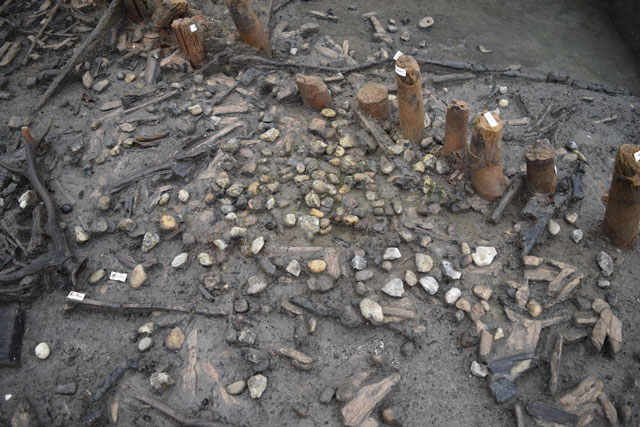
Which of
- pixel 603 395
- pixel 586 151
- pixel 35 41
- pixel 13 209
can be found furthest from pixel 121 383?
pixel 35 41

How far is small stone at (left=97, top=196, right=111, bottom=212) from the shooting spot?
4.76 m

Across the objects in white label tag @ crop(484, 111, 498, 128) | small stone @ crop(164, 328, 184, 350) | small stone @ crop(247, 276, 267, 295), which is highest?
white label tag @ crop(484, 111, 498, 128)

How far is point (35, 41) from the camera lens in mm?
7262

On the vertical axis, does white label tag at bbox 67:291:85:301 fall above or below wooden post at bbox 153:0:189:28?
below

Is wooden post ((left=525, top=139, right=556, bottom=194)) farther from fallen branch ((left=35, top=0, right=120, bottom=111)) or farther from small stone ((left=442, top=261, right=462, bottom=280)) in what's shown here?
fallen branch ((left=35, top=0, right=120, bottom=111))

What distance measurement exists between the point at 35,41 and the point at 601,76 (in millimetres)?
9371

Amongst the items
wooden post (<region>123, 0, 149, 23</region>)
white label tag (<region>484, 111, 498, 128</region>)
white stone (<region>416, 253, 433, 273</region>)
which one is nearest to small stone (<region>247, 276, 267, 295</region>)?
white stone (<region>416, 253, 433, 273</region>)

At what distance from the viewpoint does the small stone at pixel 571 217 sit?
4.38 m

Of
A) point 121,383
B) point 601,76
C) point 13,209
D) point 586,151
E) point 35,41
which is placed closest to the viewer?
point 121,383

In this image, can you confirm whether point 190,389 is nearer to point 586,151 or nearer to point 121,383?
point 121,383

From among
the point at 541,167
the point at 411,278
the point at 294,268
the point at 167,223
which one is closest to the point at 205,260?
the point at 167,223

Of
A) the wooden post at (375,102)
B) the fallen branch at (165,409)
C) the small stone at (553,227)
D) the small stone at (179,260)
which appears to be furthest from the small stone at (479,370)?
the wooden post at (375,102)

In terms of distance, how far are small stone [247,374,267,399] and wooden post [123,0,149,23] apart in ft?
21.0

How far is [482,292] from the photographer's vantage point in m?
3.90
